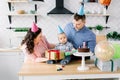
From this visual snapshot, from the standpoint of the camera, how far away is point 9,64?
323 centimetres

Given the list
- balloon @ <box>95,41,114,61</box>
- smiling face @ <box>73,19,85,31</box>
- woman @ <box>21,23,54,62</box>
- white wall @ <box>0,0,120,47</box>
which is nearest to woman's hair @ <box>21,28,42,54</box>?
woman @ <box>21,23,54,62</box>

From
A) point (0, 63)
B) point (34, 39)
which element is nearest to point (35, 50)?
point (34, 39)

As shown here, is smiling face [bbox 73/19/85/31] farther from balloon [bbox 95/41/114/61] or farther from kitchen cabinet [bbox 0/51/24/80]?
kitchen cabinet [bbox 0/51/24/80]

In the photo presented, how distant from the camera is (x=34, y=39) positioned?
2.04m

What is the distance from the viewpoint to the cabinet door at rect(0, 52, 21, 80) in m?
3.21

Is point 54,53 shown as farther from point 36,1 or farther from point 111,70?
point 36,1

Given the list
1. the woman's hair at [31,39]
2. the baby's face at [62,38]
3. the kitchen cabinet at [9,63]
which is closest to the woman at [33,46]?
the woman's hair at [31,39]

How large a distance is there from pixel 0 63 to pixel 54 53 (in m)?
1.58

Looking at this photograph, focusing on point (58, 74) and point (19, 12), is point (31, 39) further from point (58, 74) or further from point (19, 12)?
point (19, 12)

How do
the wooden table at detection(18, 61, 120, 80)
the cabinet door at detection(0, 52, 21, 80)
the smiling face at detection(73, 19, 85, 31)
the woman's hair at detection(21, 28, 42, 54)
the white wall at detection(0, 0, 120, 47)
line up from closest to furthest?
the wooden table at detection(18, 61, 120, 80) < the woman's hair at detection(21, 28, 42, 54) < the smiling face at detection(73, 19, 85, 31) < the cabinet door at detection(0, 52, 21, 80) < the white wall at detection(0, 0, 120, 47)

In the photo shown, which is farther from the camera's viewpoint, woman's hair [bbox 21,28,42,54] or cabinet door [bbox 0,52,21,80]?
cabinet door [bbox 0,52,21,80]

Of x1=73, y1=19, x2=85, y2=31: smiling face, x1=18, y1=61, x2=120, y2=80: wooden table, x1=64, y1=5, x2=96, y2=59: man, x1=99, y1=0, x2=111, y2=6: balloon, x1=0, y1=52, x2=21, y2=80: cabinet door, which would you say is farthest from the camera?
x1=99, y1=0, x2=111, y2=6: balloon

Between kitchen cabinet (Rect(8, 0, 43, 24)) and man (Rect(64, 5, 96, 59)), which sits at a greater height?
kitchen cabinet (Rect(8, 0, 43, 24))

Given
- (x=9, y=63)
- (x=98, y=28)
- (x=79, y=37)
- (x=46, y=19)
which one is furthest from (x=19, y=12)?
(x=79, y=37)
